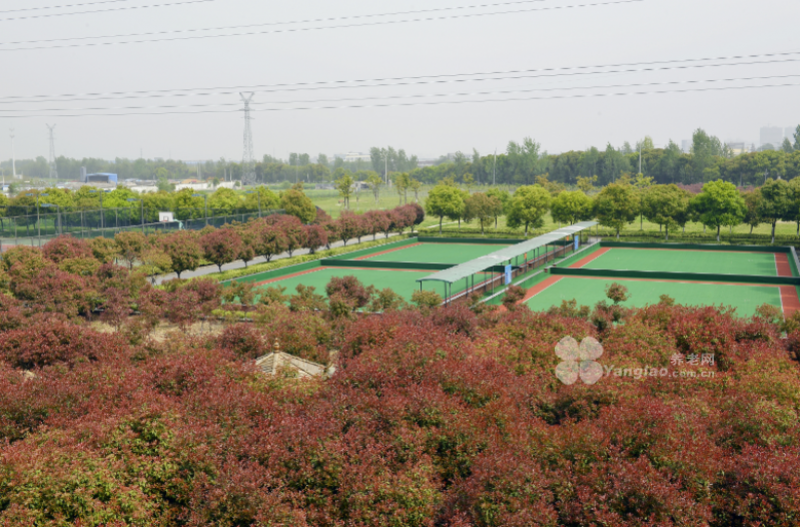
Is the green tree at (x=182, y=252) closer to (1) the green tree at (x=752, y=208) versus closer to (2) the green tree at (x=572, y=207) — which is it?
(2) the green tree at (x=572, y=207)

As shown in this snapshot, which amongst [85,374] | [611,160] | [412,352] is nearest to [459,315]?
[412,352]

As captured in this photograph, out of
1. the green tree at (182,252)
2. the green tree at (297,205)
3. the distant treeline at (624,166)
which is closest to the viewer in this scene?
the green tree at (182,252)

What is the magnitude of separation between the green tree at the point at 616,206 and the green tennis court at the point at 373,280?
18.3 metres

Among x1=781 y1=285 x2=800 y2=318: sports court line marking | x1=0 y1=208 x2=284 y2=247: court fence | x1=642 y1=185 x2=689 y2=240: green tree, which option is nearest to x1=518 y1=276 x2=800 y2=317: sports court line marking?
x1=781 y1=285 x2=800 y2=318: sports court line marking

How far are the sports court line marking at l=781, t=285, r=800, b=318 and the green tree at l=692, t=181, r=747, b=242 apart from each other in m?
15.7

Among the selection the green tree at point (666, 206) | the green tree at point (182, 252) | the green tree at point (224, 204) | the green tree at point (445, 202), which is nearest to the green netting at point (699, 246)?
the green tree at point (666, 206)

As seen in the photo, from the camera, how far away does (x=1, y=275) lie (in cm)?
1988

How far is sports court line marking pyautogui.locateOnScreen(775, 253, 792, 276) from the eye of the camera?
2984 cm

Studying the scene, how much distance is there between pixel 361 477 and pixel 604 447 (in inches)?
86.0

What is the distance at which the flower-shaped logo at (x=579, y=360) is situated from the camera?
8420 millimetres

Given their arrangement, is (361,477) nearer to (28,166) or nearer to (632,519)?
(632,519)

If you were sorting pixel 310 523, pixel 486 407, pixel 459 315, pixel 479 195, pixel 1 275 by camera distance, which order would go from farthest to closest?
pixel 479 195
pixel 1 275
pixel 459 315
pixel 486 407
pixel 310 523

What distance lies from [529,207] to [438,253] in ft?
33.9

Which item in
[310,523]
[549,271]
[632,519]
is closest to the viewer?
[632,519]
